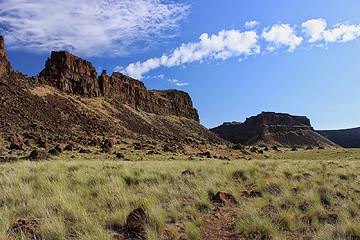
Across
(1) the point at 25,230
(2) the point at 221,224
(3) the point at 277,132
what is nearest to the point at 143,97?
(3) the point at 277,132

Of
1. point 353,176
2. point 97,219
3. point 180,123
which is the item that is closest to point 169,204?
point 97,219

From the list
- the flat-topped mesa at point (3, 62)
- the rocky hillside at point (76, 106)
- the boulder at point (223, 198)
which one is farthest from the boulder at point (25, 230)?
the flat-topped mesa at point (3, 62)

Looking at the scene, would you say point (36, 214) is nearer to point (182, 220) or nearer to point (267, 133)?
point (182, 220)

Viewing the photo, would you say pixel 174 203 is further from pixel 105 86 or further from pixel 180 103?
pixel 180 103

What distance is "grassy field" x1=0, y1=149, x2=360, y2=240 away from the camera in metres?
7.16

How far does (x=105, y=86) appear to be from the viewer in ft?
342

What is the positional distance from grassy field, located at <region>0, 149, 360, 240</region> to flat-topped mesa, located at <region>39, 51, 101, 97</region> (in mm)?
70962

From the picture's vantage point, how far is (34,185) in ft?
34.4

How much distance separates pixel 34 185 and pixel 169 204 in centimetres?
385

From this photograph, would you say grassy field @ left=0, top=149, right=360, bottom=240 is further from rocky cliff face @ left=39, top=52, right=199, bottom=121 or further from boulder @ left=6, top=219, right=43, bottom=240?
rocky cliff face @ left=39, top=52, right=199, bottom=121

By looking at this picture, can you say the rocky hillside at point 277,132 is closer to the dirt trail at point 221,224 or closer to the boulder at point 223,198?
the boulder at point 223,198

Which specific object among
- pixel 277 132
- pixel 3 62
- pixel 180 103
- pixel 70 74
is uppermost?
pixel 180 103

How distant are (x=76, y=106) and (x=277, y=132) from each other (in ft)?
335

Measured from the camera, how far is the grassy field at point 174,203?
23.5 ft
